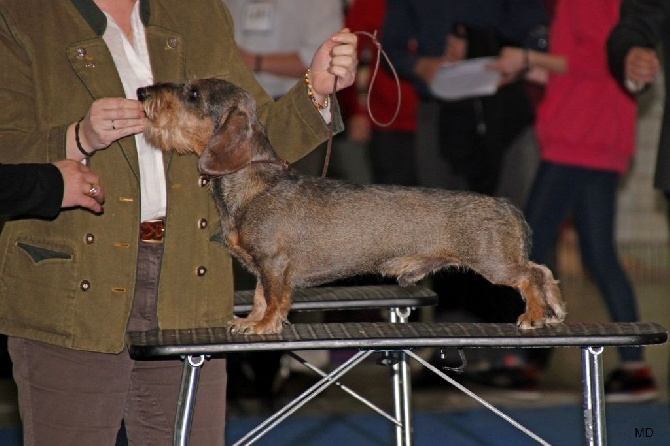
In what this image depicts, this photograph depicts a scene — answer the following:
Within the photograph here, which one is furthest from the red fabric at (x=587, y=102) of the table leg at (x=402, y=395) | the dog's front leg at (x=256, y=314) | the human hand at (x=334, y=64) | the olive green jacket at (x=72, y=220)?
the olive green jacket at (x=72, y=220)

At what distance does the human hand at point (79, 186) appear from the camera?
2.58 metres

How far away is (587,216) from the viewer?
574cm

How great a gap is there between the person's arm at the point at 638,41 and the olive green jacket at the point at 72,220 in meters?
2.12

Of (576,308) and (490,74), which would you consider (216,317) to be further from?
(576,308)

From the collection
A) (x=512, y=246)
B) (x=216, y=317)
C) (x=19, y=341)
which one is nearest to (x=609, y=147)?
(x=512, y=246)

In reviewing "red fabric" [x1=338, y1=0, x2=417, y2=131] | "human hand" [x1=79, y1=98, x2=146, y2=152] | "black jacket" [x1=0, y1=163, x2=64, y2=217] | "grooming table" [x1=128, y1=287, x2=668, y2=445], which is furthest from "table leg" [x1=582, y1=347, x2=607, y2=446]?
"red fabric" [x1=338, y1=0, x2=417, y2=131]

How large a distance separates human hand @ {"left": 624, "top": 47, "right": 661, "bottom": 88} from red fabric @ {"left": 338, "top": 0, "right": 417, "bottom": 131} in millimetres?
1986

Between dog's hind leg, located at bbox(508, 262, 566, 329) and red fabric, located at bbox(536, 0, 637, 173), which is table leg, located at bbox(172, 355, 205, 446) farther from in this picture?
red fabric, located at bbox(536, 0, 637, 173)

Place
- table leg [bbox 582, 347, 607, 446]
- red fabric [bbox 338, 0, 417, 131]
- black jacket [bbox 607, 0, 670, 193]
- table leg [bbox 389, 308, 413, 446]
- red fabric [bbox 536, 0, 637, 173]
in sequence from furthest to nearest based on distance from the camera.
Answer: red fabric [bbox 338, 0, 417, 131]
red fabric [bbox 536, 0, 637, 173]
black jacket [bbox 607, 0, 670, 193]
table leg [bbox 389, 308, 413, 446]
table leg [bbox 582, 347, 607, 446]

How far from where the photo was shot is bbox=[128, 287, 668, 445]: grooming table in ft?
8.40

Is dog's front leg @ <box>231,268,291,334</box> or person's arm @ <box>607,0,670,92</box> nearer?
dog's front leg @ <box>231,268,291,334</box>

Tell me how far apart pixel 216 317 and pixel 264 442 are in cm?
239

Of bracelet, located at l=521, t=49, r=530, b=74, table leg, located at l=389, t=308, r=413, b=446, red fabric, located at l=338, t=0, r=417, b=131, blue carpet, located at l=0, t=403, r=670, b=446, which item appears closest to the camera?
table leg, located at l=389, t=308, r=413, b=446

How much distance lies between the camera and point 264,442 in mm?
5184
